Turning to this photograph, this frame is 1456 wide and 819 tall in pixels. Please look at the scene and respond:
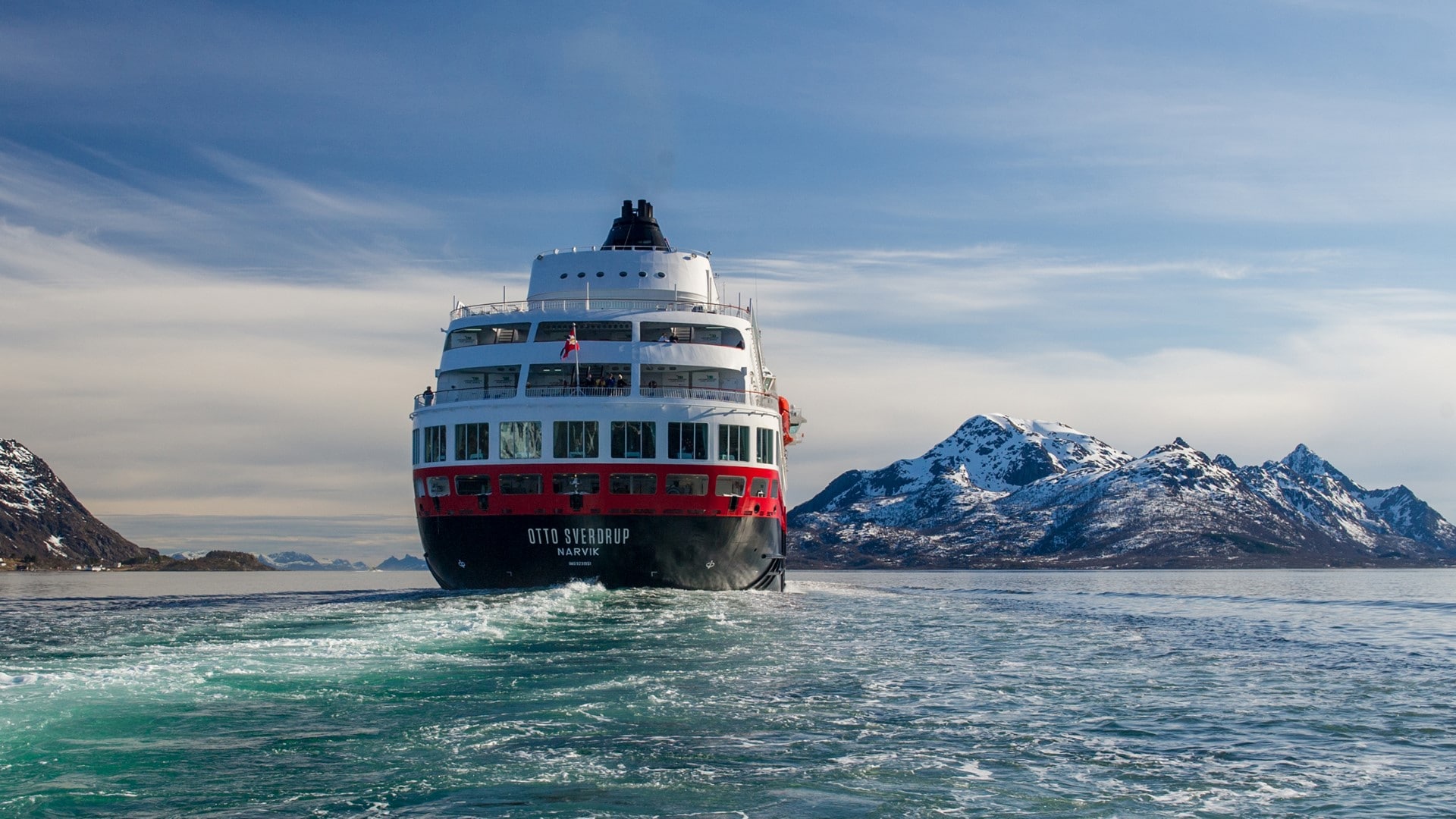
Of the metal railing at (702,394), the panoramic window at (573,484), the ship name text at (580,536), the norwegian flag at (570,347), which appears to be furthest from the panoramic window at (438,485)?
the metal railing at (702,394)

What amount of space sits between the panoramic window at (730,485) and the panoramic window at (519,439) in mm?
6919

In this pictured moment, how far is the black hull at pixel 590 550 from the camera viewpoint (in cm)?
4522

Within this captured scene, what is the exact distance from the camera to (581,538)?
4519 cm

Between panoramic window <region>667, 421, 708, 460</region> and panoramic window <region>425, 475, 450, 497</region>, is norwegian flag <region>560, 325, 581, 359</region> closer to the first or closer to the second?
panoramic window <region>667, 421, 708, 460</region>

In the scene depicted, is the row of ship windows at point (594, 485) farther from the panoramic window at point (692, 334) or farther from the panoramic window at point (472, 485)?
the panoramic window at point (692, 334)

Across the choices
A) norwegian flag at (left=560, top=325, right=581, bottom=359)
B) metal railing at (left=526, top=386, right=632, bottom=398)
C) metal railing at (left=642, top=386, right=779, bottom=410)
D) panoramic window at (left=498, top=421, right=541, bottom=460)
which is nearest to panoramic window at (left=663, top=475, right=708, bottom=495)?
metal railing at (left=642, top=386, right=779, bottom=410)

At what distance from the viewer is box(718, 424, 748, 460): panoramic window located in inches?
1881

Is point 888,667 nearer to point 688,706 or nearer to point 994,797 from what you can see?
point 688,706

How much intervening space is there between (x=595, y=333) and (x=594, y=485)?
8303 mm

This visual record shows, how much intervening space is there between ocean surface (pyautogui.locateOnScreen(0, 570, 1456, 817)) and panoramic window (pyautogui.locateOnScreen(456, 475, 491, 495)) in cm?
1294

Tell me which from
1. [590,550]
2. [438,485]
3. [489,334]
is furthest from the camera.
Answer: [489,334]

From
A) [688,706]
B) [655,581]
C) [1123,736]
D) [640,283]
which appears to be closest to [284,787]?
[688,706]

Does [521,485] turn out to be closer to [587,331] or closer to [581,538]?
[581,538]

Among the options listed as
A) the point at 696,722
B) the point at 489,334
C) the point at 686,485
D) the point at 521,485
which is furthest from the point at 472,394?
the point at 696,722
